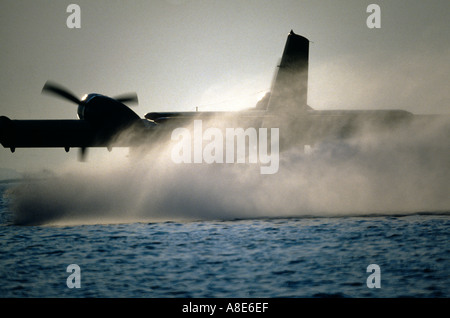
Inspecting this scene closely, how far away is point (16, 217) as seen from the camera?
24000mm

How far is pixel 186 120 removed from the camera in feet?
72.0

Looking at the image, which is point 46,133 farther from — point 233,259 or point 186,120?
point 233,259

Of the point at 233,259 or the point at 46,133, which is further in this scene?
the point at 46,133

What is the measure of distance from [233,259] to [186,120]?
1077cm

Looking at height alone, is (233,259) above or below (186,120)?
below

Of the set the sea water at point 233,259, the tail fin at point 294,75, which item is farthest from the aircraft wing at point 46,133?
the tail fin at point 294,75

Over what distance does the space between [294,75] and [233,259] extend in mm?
13282

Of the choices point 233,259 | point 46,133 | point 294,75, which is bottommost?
point 233,259

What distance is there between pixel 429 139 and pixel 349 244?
15.9 metres

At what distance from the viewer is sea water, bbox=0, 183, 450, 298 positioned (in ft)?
32.3

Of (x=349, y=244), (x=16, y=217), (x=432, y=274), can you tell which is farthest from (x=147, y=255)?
(x=16, y=217)

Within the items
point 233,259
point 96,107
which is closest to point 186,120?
point 96,107

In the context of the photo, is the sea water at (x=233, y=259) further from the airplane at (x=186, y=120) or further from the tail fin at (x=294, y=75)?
the tail fin at (x=294, y=75)

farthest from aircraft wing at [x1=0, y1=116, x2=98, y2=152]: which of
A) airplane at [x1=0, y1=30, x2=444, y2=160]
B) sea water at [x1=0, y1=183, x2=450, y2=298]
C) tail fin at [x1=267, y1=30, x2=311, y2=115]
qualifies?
tail fin at [x1=267, y1=30, x2=311, y2=115]
